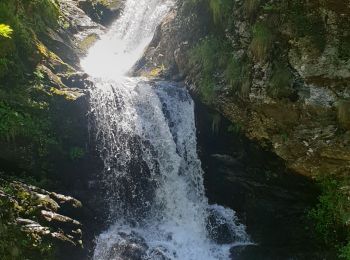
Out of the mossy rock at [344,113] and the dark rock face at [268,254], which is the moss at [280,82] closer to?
the mossy rock at [344,113]

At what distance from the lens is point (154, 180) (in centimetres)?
1051

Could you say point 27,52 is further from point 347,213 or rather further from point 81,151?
point 347,213

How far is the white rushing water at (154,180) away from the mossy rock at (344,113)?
3528mm

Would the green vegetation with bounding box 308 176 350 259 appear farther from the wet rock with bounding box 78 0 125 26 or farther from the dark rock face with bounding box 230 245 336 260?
the wet rock with bounding box 78 0 125 26

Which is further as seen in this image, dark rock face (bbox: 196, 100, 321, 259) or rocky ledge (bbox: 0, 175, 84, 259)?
dark rock face (bbox: 196, 100, 321, 259)

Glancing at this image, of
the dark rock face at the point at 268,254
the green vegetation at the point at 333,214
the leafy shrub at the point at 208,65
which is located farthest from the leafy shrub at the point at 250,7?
the dark rock face at the point at 268,254

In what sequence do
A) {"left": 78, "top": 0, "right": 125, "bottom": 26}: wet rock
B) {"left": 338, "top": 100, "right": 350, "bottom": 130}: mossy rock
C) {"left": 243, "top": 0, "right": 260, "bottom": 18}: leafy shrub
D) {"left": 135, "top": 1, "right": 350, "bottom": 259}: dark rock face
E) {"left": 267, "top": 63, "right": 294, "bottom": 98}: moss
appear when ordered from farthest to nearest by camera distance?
1. {"left": 78, "top": 0, "right": 125, "bottom": 26}: wet rock
2. {"left": 243, "top": 0, "right": 260, "bottom": 18}: leafy shrub
3. {"left": 267, "top": 63, "right": 294, "bottom": 98}: moss
4. {"left": 135, "top": 1, "right": 350, "bottom": 259}: dark rock face
5. {"left": 338, "top": 100, "right": 350, "bottom": 130}: mossy rock

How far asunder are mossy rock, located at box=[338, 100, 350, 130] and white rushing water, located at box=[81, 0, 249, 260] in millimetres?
3528

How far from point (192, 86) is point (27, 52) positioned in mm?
4466

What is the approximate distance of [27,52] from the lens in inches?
417

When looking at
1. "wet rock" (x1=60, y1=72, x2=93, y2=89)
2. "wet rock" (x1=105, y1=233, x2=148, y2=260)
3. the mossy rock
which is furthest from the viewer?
"wet rock" (x1=60, y1=72, x2=93, y2=89)

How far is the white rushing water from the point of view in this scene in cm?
939

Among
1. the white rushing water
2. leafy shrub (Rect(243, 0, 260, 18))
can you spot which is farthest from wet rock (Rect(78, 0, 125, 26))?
leafy shrub (Rect(243, 0, 260, 18))

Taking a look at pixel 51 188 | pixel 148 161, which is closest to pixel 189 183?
pixel 148 161
